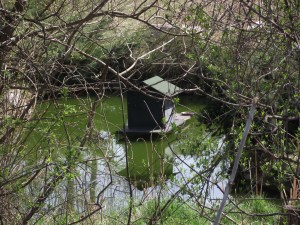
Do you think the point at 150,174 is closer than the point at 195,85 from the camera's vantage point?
No

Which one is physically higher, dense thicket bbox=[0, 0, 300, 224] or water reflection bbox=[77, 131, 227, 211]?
dense thicket bbox=[0, 0, 300, 224]

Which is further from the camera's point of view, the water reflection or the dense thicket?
the water reflection

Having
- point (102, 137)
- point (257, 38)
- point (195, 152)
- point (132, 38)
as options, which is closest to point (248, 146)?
point (195, 152)

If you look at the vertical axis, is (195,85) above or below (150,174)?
above

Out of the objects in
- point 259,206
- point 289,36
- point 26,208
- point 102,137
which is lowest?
→ point 259,206

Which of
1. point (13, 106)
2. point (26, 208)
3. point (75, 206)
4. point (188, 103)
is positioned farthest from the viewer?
point (188, 103)

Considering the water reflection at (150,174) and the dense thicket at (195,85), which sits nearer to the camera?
the dense thicket at (195,85)

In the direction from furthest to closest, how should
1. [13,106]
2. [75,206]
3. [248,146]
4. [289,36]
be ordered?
1. [75,206]
2. [13,106]
3. [248,146]
4. [289,36]

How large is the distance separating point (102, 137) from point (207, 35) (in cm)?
139

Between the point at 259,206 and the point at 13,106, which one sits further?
the point at 259,206

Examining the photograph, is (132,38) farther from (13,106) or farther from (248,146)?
(248,146)

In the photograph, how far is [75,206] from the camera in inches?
205

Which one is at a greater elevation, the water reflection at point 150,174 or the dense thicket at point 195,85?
the dense thicket at point 195,85

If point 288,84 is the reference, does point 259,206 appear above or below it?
below
